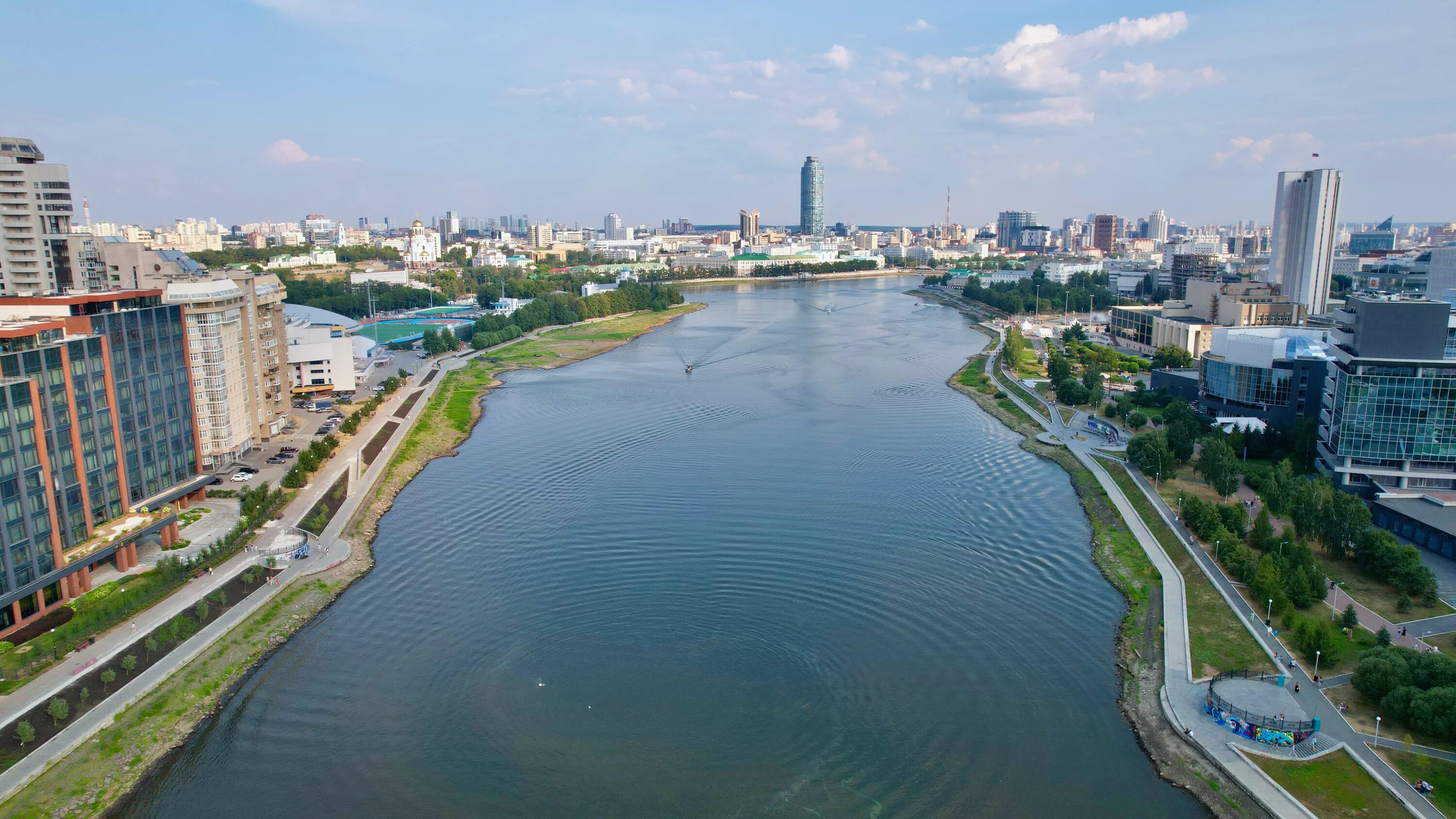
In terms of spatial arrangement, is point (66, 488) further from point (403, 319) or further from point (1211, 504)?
point (403, 319)

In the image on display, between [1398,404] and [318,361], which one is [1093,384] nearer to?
[1398,404]

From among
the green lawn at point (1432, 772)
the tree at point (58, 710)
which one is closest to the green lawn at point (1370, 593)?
the green lawn at point (1432, 772)

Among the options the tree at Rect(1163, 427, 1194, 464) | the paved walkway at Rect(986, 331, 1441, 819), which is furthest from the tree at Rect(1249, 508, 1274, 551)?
the tree at Rect(1163, 427, 1194, 464)

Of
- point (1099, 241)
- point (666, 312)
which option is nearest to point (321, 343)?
point (666, 312)

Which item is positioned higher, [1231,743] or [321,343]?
[321,343]

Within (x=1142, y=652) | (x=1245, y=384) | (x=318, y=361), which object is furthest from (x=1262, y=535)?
(x=318, y=361)

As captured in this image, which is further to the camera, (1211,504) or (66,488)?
(1211,504)

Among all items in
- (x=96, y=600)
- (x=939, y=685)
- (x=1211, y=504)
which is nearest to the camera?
(x=939, y=685)

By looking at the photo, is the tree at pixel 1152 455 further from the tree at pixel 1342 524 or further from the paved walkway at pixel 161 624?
the paved walkway at pixel 161 624
